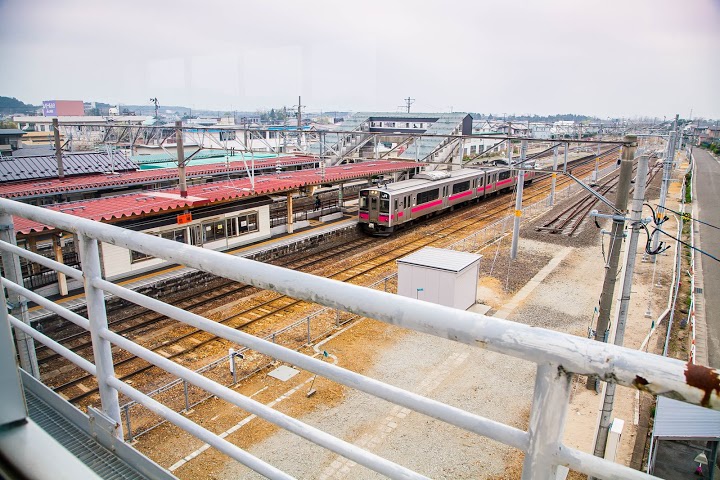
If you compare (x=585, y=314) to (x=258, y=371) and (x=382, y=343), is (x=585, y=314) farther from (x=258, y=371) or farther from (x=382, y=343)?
(x=258, y=371)

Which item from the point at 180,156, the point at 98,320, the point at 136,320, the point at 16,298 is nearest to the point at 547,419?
the point at 98,320

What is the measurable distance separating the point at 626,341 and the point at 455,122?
27775mm

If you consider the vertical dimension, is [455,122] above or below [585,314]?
above

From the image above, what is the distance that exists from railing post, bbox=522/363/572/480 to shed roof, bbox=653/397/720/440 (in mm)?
6840

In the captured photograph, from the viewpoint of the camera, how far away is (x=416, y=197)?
72.9 feet

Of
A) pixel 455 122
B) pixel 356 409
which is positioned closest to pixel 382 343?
pixel 356 409

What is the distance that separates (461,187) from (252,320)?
16867mm

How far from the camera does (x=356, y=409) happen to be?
862cm

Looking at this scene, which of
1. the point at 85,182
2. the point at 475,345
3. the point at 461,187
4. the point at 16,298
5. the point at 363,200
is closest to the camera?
the point at 475,345

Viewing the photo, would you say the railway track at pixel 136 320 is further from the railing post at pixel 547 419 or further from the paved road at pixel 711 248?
the paved road at pixel 711 248

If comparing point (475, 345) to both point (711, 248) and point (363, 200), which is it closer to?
point (363, 200)

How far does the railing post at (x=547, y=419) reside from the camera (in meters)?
0.93

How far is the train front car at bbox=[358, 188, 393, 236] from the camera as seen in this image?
20.5 meters

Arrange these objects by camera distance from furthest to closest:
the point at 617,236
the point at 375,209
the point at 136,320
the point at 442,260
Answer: the point at 375,209 → the point at 442,260 → the point at 136,320 → the point at 617,236
